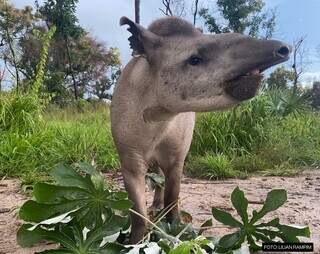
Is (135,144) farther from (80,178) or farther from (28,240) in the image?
(28,240)

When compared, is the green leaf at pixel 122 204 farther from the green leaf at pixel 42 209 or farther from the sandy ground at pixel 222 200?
the sandy ground at pixel 222 200

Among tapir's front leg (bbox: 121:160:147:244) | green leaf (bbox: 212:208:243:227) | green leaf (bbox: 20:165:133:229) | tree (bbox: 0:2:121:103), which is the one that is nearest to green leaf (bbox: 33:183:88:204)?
green leaf (bbox: 20:165:133:229)

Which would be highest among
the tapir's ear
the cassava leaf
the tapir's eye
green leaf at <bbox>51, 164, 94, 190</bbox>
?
the tapir's ear

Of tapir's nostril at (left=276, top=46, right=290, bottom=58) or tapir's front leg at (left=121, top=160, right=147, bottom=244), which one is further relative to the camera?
tapir's front leg at (left=121, top=160, right=147, bottom=244)

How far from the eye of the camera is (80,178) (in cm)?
226

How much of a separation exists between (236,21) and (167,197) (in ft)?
79.7

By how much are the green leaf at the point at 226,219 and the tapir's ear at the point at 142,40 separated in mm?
940

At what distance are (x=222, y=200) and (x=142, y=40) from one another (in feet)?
7.38

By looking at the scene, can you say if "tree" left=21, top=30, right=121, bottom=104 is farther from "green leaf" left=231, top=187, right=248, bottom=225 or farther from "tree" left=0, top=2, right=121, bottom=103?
"green leaf" left=231, top=187, right=248, bottom=225

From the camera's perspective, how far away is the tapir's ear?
264cm

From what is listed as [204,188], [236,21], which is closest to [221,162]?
[204,188]

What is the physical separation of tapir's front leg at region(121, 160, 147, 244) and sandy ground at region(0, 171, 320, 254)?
1.73ft

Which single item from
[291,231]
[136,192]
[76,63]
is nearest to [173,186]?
[136,192]

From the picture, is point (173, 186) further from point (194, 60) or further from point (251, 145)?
point (251, 145)
